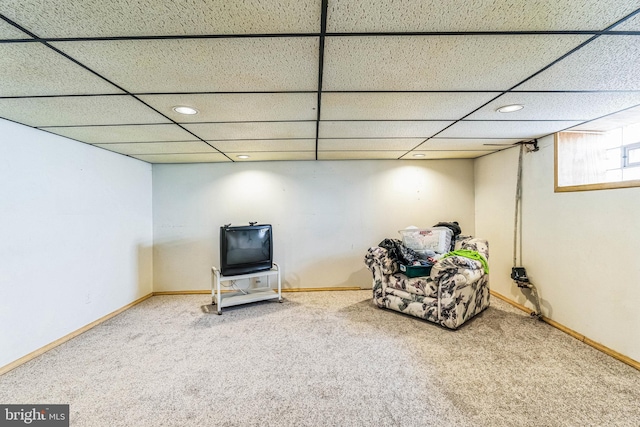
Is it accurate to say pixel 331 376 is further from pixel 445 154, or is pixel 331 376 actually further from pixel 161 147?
pixel 445 154

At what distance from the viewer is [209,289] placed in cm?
393

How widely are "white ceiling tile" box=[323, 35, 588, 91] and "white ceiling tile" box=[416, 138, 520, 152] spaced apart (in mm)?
1339

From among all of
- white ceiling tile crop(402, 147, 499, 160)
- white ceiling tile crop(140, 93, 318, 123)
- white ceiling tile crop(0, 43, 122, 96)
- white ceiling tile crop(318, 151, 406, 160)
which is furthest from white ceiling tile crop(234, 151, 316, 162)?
white ceiling tile crop(0, 43, 122, 96)

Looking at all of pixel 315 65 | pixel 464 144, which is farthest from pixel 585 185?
pixel 315 65

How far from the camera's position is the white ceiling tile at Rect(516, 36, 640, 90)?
3.83ft

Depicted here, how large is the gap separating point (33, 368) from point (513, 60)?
3952 millimetres

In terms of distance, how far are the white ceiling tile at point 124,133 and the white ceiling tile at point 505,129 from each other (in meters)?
2.59

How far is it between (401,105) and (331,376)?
207 centimetres

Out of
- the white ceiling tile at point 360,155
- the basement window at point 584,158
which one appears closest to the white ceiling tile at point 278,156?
the white ceiling tile at point 360,155

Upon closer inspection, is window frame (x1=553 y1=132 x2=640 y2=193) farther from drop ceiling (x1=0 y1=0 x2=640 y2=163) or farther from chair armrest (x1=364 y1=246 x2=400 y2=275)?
chair armrest (x1=364 y1=246 x2=400 y2=275)

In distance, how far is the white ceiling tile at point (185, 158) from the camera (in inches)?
131

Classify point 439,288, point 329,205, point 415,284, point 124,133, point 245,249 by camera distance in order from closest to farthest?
point 124,133
point 439,288
point 415,284
point 245,249
point 329,205

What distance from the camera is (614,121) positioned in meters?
2.27

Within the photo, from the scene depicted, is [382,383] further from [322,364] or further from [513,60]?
[513,60]
